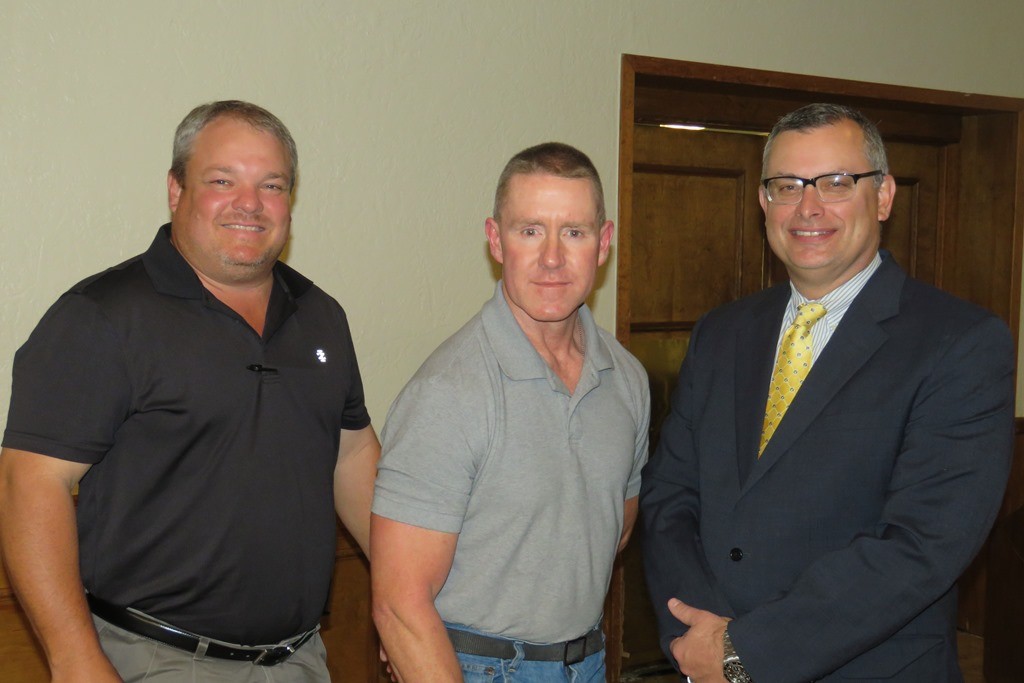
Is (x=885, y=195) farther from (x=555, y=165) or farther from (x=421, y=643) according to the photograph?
(x=421, y=643)

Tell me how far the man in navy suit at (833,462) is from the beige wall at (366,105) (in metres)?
1.11

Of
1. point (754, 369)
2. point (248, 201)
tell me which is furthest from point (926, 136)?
point (248, 201)

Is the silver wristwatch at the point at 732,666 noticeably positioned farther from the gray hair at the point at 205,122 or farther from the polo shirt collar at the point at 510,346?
the gray hair at the point at 205,122

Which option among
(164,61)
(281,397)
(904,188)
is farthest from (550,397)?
(904,188)

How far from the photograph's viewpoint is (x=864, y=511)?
1.79m

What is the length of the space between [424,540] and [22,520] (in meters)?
0.71

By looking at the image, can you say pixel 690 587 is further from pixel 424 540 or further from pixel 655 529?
pixel 424 540

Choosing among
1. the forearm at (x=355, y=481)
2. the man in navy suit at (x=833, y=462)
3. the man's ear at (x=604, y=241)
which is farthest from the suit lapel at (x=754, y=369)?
the forearm at (x=355, y=481)

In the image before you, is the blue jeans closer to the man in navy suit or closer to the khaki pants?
the man in navy suit

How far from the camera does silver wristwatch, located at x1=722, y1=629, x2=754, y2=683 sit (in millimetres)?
1768

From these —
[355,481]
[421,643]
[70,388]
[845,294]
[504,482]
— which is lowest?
[421,643]

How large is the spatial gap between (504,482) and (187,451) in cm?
62

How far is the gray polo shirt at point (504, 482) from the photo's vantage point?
1.67 m

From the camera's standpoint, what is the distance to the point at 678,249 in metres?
3.62
